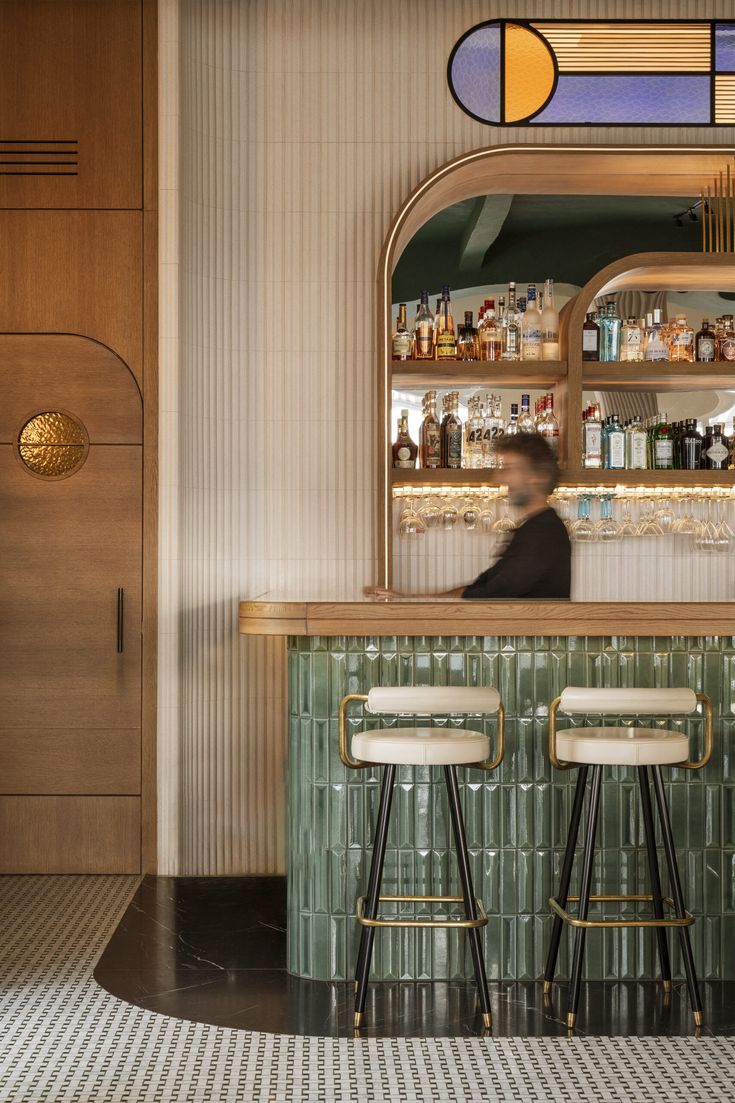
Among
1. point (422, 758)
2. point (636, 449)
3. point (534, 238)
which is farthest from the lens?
point (534, 238)

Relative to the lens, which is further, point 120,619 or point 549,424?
point 549,424

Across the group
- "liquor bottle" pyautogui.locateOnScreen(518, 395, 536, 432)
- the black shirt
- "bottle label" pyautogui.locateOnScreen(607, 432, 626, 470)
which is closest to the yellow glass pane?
"liquor bottle" pyautogui.locateOnScreen(518, 395, 536, 432)

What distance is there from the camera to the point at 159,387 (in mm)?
4688

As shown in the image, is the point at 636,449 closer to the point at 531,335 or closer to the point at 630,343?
the point at 630,343

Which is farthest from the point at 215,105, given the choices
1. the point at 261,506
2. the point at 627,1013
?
the point at 627,1013

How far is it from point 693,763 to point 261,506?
2300mm

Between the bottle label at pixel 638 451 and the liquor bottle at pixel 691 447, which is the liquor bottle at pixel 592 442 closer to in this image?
the bottle label at pixel 638 451

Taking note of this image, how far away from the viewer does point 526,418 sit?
5.09 m

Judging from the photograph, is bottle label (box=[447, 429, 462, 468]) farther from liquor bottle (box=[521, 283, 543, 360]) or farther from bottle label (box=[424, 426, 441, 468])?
liquor bottle (box=[521, 283, 543, 360])

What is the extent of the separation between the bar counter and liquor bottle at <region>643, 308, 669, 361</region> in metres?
1.94

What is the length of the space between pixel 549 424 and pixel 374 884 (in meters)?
2.60

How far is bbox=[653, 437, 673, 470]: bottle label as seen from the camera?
16.3 feet

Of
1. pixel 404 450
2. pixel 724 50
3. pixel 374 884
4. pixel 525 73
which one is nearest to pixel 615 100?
pixel 525 73

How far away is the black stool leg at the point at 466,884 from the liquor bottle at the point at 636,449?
2290 millimetres
